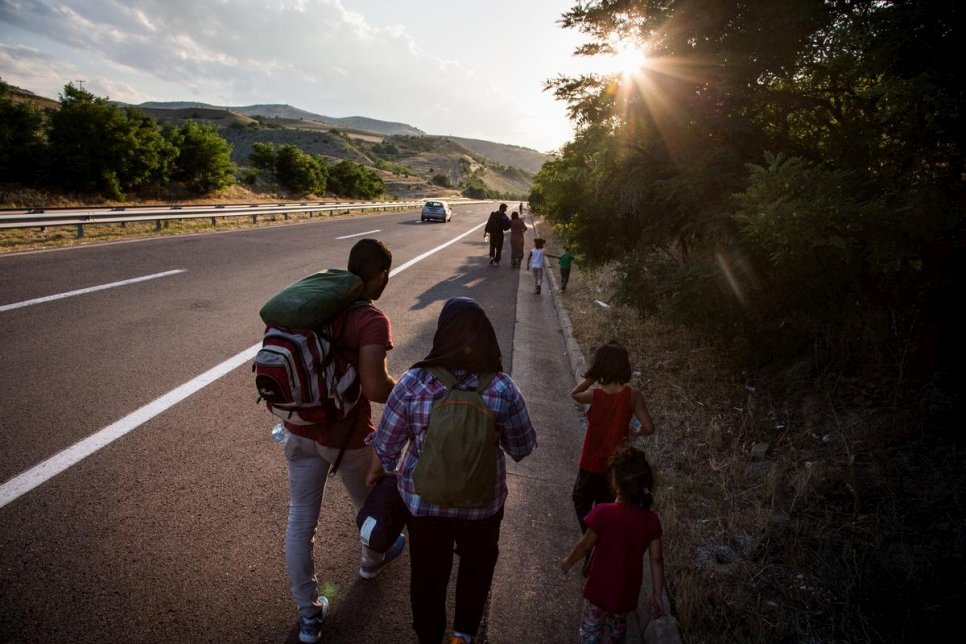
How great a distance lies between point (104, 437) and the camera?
13.0 feet

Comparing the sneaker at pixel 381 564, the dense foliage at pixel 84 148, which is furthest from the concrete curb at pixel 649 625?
the dense foliage at pixel 84 148

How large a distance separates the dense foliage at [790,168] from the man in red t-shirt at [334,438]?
9.41ft

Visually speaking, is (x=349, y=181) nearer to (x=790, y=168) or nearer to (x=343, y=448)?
(x=790, y=168)

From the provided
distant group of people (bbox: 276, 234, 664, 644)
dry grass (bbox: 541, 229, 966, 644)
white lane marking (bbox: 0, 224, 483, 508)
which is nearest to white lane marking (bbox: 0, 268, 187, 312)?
white lane marking (bbox: 0, 224, 483, 508)

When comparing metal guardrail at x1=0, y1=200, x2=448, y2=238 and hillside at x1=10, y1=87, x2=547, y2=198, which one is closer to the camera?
metal guardrail at x1=0, y1=200, x2=448, y2=238

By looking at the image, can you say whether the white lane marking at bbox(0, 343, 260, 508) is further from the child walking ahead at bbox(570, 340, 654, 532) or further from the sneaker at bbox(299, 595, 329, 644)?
the child walking ahead at bbox(570, 340, 654, 532)

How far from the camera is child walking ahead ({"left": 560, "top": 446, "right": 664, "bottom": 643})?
237 cm

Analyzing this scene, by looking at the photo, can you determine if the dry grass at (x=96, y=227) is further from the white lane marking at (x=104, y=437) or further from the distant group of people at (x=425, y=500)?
the distant group of people at (x=425, y=500)

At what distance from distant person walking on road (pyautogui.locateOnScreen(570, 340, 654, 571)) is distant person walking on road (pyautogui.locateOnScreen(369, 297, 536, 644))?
108cm

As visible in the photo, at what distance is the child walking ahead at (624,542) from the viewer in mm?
2371

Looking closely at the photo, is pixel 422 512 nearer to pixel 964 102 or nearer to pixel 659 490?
pixel 659 490

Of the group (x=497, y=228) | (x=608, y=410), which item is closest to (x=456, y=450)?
(x=608, y=410)

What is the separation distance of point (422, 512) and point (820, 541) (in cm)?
277

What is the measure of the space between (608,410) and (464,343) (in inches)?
61.7
